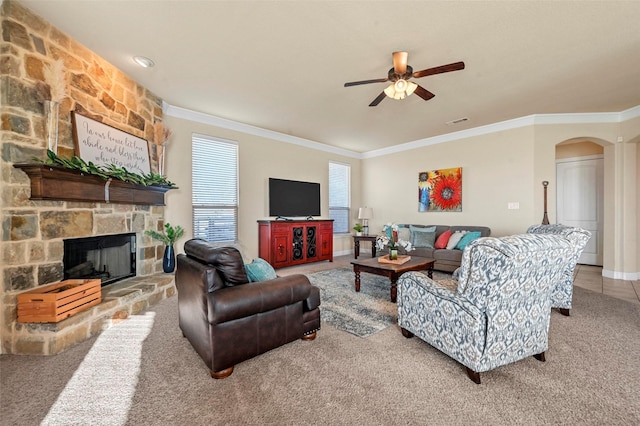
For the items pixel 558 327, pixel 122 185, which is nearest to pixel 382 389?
pixel 558 327

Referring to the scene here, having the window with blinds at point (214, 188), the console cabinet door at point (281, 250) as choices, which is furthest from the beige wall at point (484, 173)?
the console cabinet door at point (281, 250)

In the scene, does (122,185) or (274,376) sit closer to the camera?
(274,376)

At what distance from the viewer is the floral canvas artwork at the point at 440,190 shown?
5.66 meters

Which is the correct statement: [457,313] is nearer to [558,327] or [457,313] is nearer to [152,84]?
[558,327]

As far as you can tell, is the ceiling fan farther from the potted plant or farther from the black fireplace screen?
the black fireplace screen

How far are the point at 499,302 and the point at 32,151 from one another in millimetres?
3730

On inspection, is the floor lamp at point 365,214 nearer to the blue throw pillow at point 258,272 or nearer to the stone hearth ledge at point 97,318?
the stone hearth ledge at point 97,318

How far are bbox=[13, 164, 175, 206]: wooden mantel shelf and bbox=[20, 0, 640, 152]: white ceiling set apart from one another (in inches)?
51.5

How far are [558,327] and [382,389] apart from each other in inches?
82.0

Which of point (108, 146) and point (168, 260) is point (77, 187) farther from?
point (168, 260)

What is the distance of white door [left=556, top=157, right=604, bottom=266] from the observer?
5.55 m

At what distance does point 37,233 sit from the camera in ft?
7.73

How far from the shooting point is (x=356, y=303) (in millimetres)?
3346

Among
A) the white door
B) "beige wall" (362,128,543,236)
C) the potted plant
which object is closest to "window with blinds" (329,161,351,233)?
"beige wall" (362,128,543,236)
